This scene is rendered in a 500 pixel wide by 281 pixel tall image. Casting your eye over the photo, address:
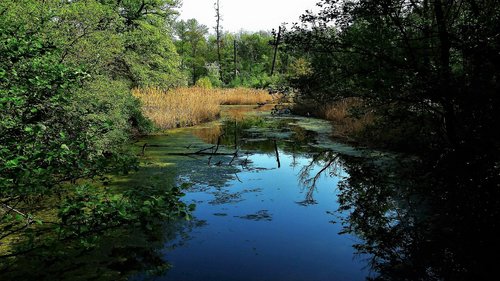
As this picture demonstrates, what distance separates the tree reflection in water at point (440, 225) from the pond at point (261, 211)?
27 centimetres

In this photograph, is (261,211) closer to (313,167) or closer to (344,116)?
(313,167)

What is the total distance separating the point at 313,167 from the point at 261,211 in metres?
2.77

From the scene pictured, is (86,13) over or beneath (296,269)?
over

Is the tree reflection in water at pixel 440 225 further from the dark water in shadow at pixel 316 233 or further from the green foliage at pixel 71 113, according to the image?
the green foliage at pixel 71 113

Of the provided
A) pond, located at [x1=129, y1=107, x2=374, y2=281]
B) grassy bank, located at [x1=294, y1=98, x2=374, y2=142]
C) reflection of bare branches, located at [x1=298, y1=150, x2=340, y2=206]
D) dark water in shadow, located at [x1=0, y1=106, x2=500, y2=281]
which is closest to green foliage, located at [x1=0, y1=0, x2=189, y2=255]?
dark water in shadow, located at [x1=0, y1=106, x2=500, y2=281]

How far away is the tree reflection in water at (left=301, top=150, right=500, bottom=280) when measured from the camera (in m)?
3.56

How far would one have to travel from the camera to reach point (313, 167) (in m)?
7.69

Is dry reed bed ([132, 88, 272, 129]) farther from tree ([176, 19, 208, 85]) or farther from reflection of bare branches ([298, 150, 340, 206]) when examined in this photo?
tree ([176, 19, 208, 85])

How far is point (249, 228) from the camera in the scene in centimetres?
464

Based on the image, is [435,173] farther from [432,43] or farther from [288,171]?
[288,171]

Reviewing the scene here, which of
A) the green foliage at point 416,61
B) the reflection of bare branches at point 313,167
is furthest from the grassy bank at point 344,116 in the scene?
the reflection of bare branches at point 313,167

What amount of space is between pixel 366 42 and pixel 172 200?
358 cm

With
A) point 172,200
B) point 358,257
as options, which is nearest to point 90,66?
point 172,200

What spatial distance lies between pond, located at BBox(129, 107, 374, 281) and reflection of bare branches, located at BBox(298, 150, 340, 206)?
0.06 ft
